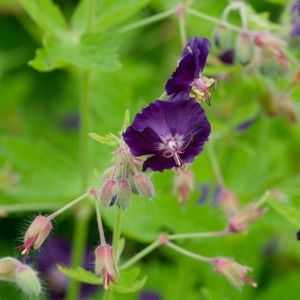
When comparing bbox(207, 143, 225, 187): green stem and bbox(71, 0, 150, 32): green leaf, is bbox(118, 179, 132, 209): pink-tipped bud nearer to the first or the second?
bbox(207, 143, 225, 187): green stem

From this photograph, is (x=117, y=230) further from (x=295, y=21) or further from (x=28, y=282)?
(x=295, y=21)

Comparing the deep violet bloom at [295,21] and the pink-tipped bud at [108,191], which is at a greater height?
the deep violet bloom at [295,21]

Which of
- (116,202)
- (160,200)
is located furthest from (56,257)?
(116,202)

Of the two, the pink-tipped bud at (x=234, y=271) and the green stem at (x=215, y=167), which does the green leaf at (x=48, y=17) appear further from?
the pink-tipped bud at (x=234, y=271)

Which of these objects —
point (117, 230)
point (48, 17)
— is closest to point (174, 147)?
point (117, 230)

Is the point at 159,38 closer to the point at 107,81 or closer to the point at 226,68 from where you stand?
the point at 107,81

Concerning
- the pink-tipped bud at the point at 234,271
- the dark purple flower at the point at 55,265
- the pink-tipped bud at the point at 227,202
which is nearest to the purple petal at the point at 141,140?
the pink-tipped bud at the point at 234,271
